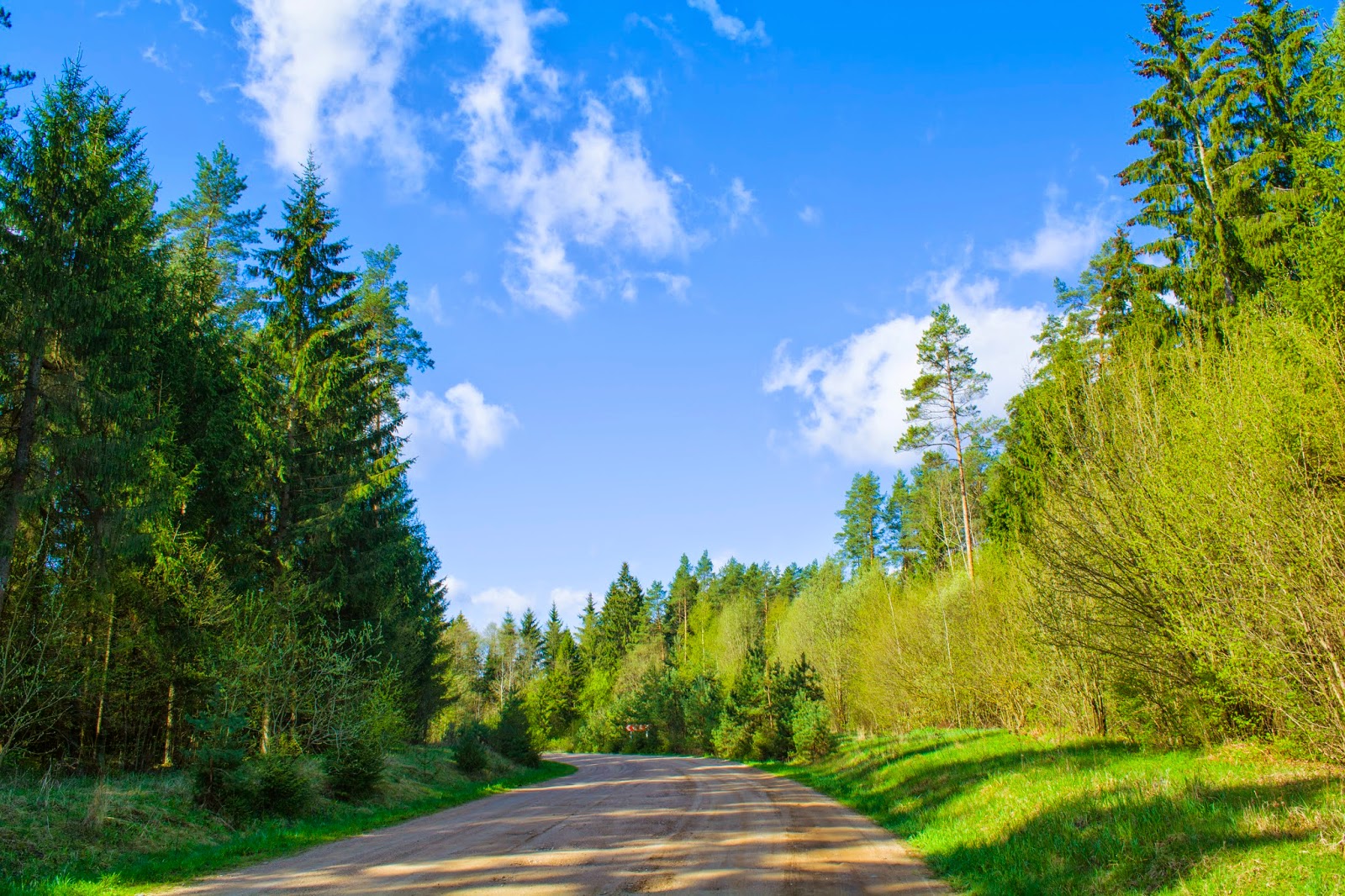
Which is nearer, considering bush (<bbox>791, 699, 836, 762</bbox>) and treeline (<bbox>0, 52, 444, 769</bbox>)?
treeline (<bbox>0, 52, 444, 769</bbox>)

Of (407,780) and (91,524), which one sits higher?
(91,524)

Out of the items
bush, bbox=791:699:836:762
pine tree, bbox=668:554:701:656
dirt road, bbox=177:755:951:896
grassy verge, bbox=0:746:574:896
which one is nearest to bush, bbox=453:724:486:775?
dirt road, bbox=177:755:951:896

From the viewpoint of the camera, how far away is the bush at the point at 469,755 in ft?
82.6

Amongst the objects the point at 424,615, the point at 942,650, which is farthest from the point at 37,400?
the point at 942,650

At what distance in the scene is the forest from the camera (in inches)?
370

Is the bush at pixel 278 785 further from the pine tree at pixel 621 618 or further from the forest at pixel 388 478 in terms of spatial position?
the pine tree at pixel 621 618

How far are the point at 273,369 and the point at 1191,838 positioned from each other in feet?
73.6

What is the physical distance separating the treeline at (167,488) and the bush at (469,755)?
15.4ft

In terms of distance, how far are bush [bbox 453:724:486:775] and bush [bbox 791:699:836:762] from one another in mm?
13552

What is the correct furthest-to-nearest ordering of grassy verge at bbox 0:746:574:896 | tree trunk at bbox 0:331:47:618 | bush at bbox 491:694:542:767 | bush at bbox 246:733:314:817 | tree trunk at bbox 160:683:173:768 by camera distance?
1. bush at bbox 491:694:542:767
2. tree trunk at bbox 160:683:173:768
3. tree trunk at bbox 0:331:47:618
4. bush at bbox 246:733:314:817
5. grassy verge at bbox 0:746:574:896

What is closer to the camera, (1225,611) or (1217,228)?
(1225,611)

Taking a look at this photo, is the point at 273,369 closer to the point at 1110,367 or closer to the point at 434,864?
the point at 434,864

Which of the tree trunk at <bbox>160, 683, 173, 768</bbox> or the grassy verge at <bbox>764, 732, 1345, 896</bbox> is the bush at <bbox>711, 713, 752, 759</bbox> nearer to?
the grassy verge at <bbox>764, 732, 1345, 896</bbox>

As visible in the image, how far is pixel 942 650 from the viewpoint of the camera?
88.4 ft
